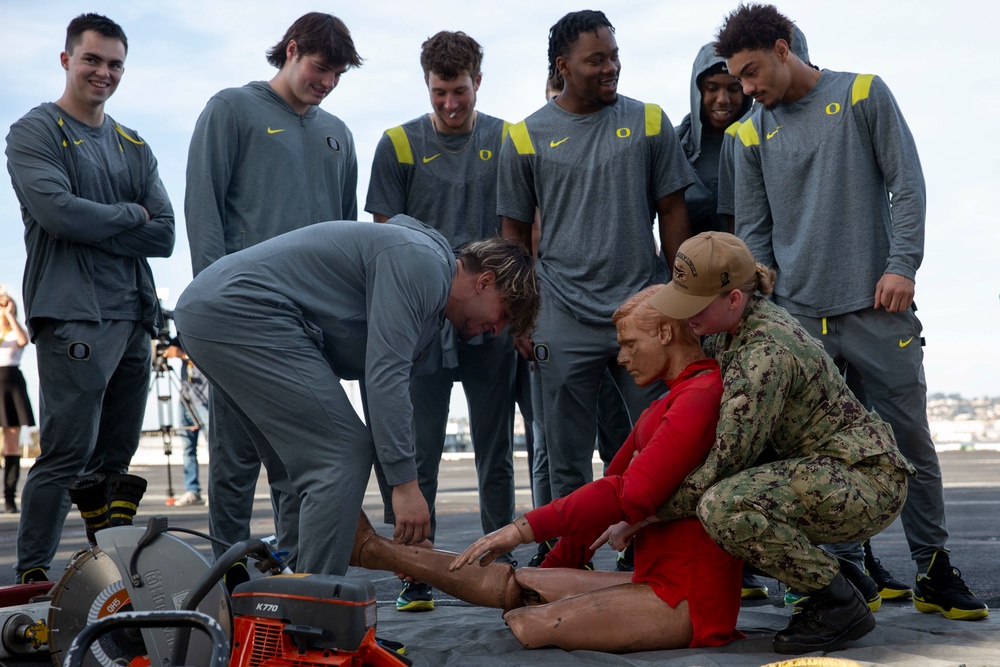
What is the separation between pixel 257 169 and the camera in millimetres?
4102

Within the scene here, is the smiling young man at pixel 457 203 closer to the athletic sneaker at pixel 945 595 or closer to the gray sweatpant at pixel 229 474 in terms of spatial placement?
the gray sweatpant at pixel 229 474

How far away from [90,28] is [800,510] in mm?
3464

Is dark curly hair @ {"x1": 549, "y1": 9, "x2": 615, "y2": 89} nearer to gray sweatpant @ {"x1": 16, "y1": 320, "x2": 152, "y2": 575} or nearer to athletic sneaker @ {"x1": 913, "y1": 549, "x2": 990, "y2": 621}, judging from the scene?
gray sweatpant @ {"x1": 16, "y1": 320, "x2": 152, "y2": 575}

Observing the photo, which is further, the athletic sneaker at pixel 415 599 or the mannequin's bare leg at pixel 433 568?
the athletic sneaker at pixel 415 599

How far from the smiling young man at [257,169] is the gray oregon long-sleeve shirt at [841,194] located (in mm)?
1775

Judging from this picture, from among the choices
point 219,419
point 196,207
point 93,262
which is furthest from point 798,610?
point 93,262

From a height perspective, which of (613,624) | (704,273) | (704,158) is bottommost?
(613,624)

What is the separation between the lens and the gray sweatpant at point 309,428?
9.52 ft

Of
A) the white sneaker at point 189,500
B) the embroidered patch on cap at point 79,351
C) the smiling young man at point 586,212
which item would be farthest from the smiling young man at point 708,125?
the white sneaker at point 189,500

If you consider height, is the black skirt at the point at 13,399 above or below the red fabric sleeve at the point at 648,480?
below

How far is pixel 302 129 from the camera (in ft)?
13.8

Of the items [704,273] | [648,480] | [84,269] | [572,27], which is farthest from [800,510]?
[84,269]

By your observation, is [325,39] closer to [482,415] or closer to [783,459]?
[482,415]

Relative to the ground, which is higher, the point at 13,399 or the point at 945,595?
the point at 945,595
